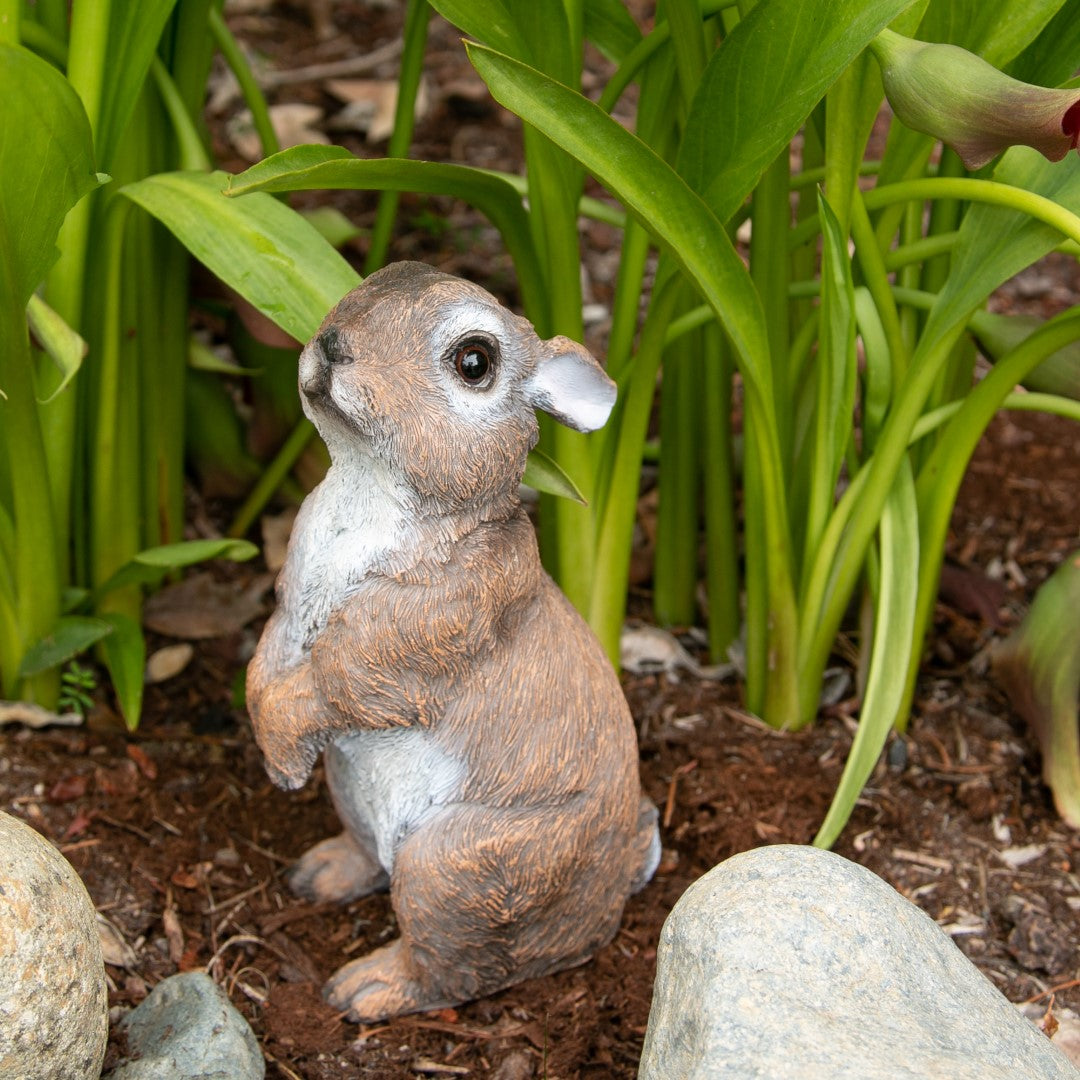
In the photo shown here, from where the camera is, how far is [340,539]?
5.05ft

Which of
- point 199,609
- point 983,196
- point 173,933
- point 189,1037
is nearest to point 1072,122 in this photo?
point 983,196

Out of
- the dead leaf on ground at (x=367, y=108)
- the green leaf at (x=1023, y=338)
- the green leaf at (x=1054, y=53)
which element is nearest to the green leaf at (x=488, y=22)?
the green leaf at (x=1054, y=53)

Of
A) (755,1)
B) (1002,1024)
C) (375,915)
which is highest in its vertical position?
(755,1)

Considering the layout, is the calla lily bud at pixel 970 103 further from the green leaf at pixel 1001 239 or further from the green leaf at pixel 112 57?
the green leaf at pixel 112 57

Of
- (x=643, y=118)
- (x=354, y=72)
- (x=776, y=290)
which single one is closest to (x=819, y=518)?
(x=776, y=290)

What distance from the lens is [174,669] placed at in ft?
7.41

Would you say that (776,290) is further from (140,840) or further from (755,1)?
(140,840)

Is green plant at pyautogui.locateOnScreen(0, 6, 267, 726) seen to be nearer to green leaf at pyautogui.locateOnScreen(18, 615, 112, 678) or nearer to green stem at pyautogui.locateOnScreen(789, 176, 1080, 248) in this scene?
green leaf at pyautogui.locateOnScreen(18, 615, 112, 678)

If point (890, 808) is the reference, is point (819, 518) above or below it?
above

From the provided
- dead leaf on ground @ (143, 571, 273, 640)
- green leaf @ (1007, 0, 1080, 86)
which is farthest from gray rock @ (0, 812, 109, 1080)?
green leaf @ (1007, 0, 1080, 86)

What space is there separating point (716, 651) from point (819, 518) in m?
0.43

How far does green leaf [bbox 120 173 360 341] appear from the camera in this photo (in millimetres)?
1672

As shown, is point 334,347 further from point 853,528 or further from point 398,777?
point 853,528

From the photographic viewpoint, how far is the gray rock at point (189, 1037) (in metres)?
1.54
